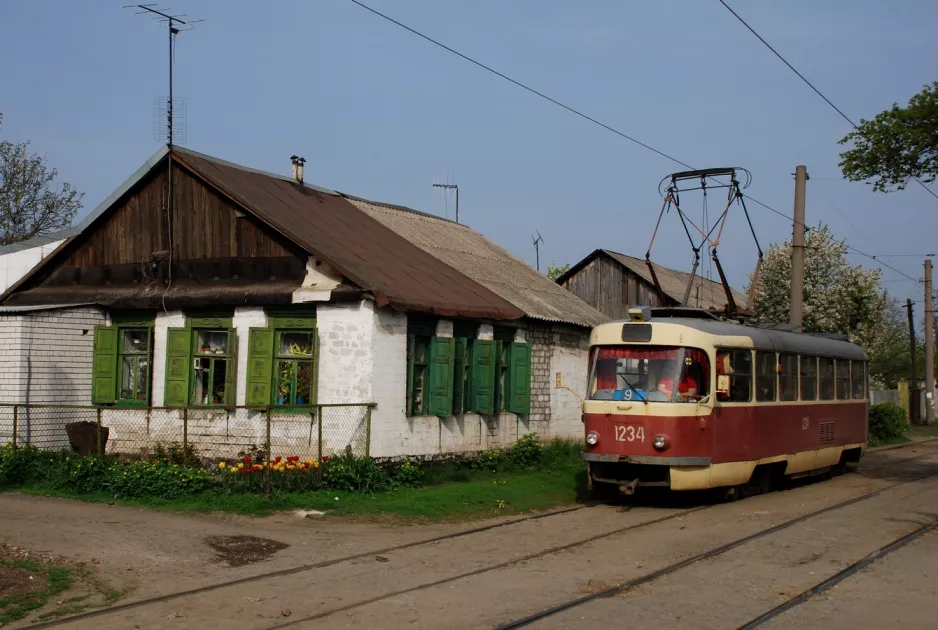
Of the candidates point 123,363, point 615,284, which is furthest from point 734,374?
point 615,284

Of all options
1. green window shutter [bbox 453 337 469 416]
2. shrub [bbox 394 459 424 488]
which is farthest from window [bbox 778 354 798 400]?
shrub [bbox 394 459 424 488]

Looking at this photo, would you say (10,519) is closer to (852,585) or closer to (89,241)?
(89,241)

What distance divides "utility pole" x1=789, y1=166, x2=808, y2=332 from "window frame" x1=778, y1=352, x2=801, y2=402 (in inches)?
216

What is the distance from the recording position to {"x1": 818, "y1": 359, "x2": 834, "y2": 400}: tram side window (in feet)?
60.5

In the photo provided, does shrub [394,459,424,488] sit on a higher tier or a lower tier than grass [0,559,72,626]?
higher

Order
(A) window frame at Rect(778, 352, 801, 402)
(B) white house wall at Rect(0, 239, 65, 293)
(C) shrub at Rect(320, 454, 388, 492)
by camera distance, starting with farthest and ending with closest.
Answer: (B) white house wall at Rect(0, 239, 65, 293)
(A) window frame at Rect(778, 352, 801, 402)
(C) shrub at Rect(320, 454, 388, 492)

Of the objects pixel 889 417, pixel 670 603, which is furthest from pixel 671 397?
pixel 889 417

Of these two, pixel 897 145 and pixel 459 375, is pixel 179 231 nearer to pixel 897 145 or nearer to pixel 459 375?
pixel 459 375

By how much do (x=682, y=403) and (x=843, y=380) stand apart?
24.9ft

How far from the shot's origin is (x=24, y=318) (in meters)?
17.3

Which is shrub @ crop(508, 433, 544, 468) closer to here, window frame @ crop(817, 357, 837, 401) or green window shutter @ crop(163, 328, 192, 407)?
window frame @ crop(817, 357, 837, 401)

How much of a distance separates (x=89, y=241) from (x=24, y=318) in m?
2.71

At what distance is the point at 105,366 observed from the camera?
1814 cm

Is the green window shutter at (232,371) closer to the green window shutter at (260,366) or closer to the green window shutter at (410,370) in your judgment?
the green window shutter at (260,366)
